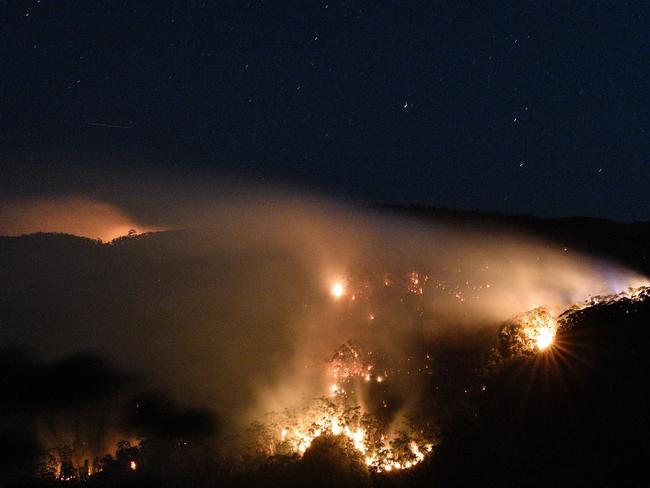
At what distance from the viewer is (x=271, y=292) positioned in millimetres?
16281

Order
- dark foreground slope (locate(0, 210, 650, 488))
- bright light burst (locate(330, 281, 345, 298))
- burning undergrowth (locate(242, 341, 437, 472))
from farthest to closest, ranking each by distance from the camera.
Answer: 1. bright light burst (locate(330, 281, 345, 298))
2. burning undergrowth (locate(242, 341, 437, 472))
3. dark foreground slope (locate(0, 210, 650, 488))

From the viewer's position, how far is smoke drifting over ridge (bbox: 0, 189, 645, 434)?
40.4 ft

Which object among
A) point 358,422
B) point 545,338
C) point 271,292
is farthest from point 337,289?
point 545,338

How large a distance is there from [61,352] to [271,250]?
797 cm

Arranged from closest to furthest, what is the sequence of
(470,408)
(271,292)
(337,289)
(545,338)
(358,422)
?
(470,408)
(545,338)
(358,422)
(337,289)
(271,292)

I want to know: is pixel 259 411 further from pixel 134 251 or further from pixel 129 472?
pixel 134 251

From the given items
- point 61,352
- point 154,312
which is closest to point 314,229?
point 154,312

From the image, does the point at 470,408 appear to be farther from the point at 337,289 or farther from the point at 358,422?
the point at 337,289

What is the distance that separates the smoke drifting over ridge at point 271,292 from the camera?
12305mm

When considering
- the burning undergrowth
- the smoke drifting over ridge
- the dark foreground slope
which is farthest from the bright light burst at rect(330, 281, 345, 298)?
the dark foreground slope

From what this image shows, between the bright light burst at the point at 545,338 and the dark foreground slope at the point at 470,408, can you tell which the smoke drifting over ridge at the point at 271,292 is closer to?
the dark foreground slope at the point at 470,408

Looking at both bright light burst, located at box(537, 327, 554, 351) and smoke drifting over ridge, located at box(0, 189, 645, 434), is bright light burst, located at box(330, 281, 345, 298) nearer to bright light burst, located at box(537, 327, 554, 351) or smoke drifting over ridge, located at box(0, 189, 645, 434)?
smoke drifting over ridge, located at box(0, 189, 645, 434)

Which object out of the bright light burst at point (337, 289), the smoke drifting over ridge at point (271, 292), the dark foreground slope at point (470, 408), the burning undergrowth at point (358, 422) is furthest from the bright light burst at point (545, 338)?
the bright light burst at point (337, 289)

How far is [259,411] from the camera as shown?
1198 centimetres
